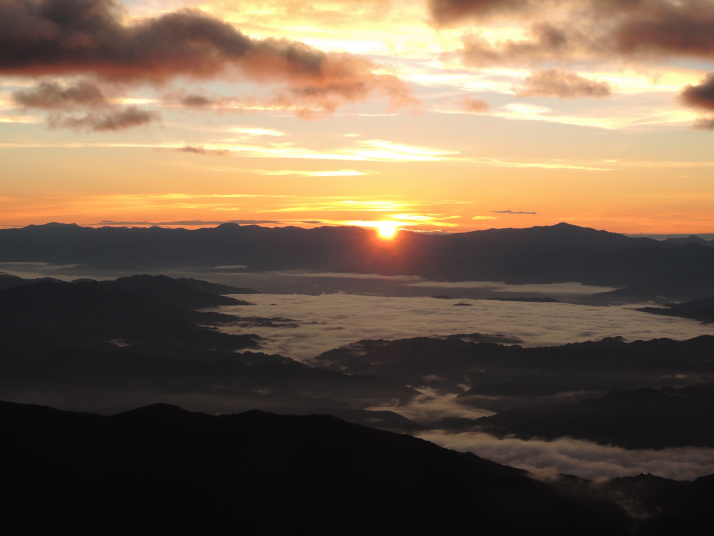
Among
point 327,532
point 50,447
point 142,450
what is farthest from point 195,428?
point 327,532

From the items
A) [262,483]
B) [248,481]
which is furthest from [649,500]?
[248,481]

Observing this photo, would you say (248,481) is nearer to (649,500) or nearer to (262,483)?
(262,483)

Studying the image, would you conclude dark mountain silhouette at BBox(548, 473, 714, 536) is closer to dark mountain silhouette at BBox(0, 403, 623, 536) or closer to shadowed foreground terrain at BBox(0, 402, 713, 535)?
shadowed foreground terrain at BBox(0, 402, 713, 535)

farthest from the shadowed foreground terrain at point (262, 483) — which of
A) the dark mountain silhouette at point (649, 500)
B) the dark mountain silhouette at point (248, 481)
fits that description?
the dark mountain silhouette at point (649, 500)

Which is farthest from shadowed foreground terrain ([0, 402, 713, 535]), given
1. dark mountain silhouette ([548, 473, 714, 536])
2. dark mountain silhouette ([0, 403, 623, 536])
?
dark mountain silhouette ([548, 473, 714, 536])

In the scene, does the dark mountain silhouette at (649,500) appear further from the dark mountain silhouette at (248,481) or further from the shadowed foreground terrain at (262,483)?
the dark mountain silhouette at (248,481)
